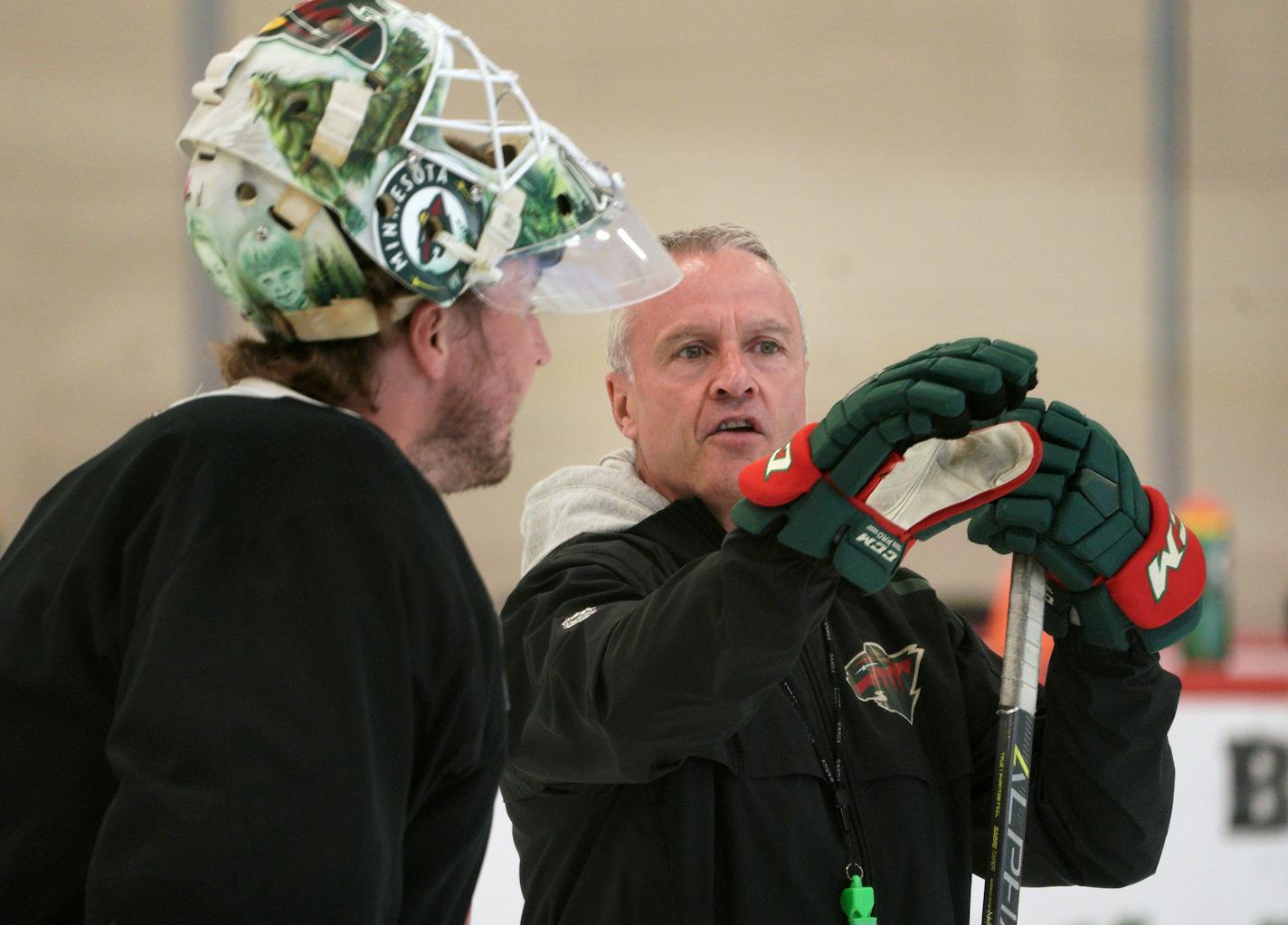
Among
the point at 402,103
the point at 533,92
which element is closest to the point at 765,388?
the point at 402,103

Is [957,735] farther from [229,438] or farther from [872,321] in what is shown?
[872,321]

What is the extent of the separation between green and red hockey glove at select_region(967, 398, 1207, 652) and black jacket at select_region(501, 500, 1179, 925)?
0.06 meters

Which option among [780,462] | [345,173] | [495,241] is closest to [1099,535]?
[780,462]

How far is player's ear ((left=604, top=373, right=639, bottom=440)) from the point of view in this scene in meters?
1.86

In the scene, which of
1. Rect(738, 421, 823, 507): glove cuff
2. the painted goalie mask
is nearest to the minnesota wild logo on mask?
the painted goalie mask

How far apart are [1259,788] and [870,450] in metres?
1.85

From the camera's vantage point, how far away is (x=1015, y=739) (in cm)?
155

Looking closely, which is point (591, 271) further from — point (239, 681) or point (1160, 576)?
point (1160, 576)

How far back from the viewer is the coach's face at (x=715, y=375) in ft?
5.74

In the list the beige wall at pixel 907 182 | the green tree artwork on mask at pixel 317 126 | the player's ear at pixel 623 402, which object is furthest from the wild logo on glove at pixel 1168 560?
the beige wall at pixel 907 182

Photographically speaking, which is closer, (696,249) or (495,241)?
(495,241)

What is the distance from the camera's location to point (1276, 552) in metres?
4.14

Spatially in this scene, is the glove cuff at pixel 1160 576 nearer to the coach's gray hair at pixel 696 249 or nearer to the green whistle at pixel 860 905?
the green whistle at pixel 860 905

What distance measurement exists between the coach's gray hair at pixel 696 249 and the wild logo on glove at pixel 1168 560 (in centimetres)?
51
